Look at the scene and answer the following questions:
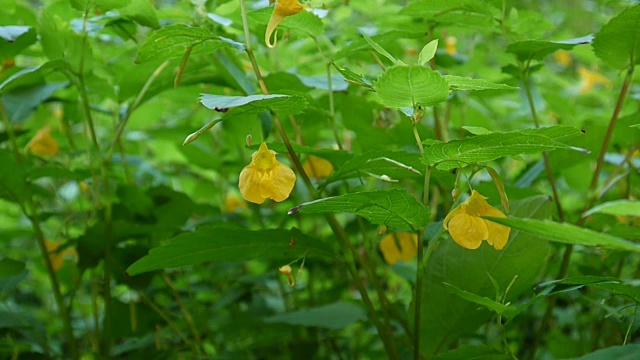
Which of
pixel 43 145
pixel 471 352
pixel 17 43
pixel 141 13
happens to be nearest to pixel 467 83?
pixel 471 352

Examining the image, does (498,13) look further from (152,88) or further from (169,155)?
(169,155)

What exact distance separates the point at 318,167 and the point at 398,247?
0.19 meters

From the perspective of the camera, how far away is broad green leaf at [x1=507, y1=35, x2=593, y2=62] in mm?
827

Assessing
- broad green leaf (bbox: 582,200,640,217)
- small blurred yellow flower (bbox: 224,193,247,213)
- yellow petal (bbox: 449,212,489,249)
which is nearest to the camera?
broad green leaf (bbox: 582,200,640,217)

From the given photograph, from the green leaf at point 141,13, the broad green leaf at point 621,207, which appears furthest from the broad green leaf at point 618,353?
the green leaf at point 141,13

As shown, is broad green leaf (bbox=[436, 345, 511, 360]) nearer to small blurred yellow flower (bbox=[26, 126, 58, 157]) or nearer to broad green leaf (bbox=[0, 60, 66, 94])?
broad green leaf (bbox=[0, 60, 66, 94])

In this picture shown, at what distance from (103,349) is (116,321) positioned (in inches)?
4.3

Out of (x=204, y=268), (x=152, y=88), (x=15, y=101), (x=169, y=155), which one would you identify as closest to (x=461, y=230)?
(x=152, y=88)

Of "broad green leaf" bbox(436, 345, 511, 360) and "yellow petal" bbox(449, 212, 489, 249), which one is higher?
"yellow petal" bbox(449, 212, 489, 249)

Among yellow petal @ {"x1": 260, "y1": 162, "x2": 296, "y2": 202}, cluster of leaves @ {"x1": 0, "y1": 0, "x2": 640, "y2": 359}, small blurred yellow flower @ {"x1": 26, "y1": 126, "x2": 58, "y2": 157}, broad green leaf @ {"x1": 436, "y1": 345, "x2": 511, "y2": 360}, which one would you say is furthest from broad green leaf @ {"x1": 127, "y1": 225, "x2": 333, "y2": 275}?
small blurred yellow flower @ {"x1": 26, "y1": 126, "x2": 58, "y2": 157}

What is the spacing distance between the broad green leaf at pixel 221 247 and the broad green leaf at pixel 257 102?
6.9 inches

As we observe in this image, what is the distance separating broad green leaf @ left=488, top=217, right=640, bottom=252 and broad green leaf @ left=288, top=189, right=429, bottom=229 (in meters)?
0.12

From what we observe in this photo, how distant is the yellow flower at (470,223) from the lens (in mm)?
690

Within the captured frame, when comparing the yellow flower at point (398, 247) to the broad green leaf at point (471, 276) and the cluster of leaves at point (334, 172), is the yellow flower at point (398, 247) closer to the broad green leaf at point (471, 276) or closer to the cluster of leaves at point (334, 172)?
the cluster of leaves at point (334, 172)
